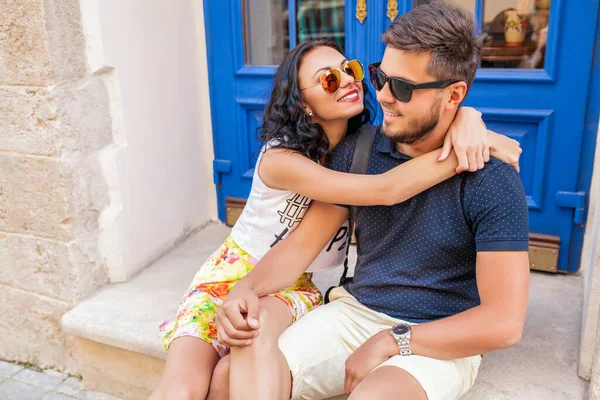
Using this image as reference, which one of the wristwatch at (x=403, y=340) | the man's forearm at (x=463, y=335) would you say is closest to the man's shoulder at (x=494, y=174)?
the man's forearm at (x=463, y=335)

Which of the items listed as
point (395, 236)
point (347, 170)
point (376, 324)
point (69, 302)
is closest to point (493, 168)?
point (395, 236)

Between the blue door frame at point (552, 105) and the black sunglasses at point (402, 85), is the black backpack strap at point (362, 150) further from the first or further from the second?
the blue door frame at point (552, 105)

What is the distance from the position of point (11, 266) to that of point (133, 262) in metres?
0.59

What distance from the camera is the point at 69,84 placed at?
268 centimetres

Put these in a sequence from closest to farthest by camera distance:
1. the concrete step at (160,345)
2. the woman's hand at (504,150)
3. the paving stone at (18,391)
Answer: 1. the woman's hand at (504,150)
2. the concrete step at (160,345)
3. the paving stone at (18,391)

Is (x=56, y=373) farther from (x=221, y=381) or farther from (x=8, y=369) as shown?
(x=221, y=381)

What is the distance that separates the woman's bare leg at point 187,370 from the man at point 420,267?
0.66 feet

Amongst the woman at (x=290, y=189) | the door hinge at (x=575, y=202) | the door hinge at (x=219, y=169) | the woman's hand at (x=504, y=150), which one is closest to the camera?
the woman's hand at (x=504, y=150)

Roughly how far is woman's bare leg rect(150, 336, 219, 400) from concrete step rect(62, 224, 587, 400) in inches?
23.2

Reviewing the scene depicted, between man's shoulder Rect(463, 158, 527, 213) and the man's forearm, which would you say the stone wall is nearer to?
the man's forearm

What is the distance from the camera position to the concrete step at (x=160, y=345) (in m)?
2.14

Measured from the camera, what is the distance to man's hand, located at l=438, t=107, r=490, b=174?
1.70 m

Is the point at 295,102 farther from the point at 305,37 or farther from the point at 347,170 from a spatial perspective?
Result: the point at 305,37

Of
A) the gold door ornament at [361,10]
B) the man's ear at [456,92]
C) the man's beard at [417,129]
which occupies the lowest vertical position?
the man's beard at [417,129]
